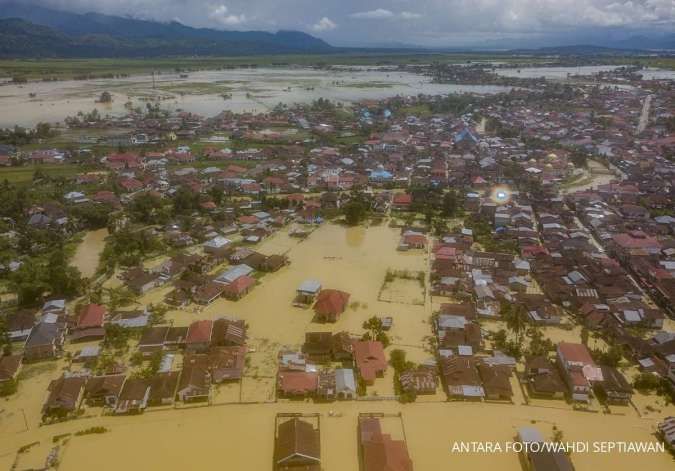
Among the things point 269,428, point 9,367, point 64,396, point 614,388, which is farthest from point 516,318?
point 9,367

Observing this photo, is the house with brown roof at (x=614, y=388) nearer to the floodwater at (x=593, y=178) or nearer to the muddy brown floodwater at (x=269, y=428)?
the muddy brown floodwater at (x=269, y=428)

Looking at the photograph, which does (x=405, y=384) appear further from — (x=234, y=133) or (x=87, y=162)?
(x=234, y=133)

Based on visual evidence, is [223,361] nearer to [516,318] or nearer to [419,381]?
[419,381]

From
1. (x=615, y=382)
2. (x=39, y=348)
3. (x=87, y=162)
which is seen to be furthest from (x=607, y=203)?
(x=87, y=162)

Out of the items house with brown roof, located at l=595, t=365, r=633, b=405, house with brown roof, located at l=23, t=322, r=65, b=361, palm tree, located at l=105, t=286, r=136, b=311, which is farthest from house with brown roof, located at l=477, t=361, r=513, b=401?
house with brown roof, located at l=23, t=322, r=65, b=361

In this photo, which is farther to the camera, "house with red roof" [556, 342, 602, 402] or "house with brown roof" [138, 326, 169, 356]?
"house with brown roof" [138, 326, 169, 356]

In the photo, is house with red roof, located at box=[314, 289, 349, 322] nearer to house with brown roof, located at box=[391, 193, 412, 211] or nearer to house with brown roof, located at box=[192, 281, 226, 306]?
house with brown roof, located at box=[192, 281, 226, 306]
